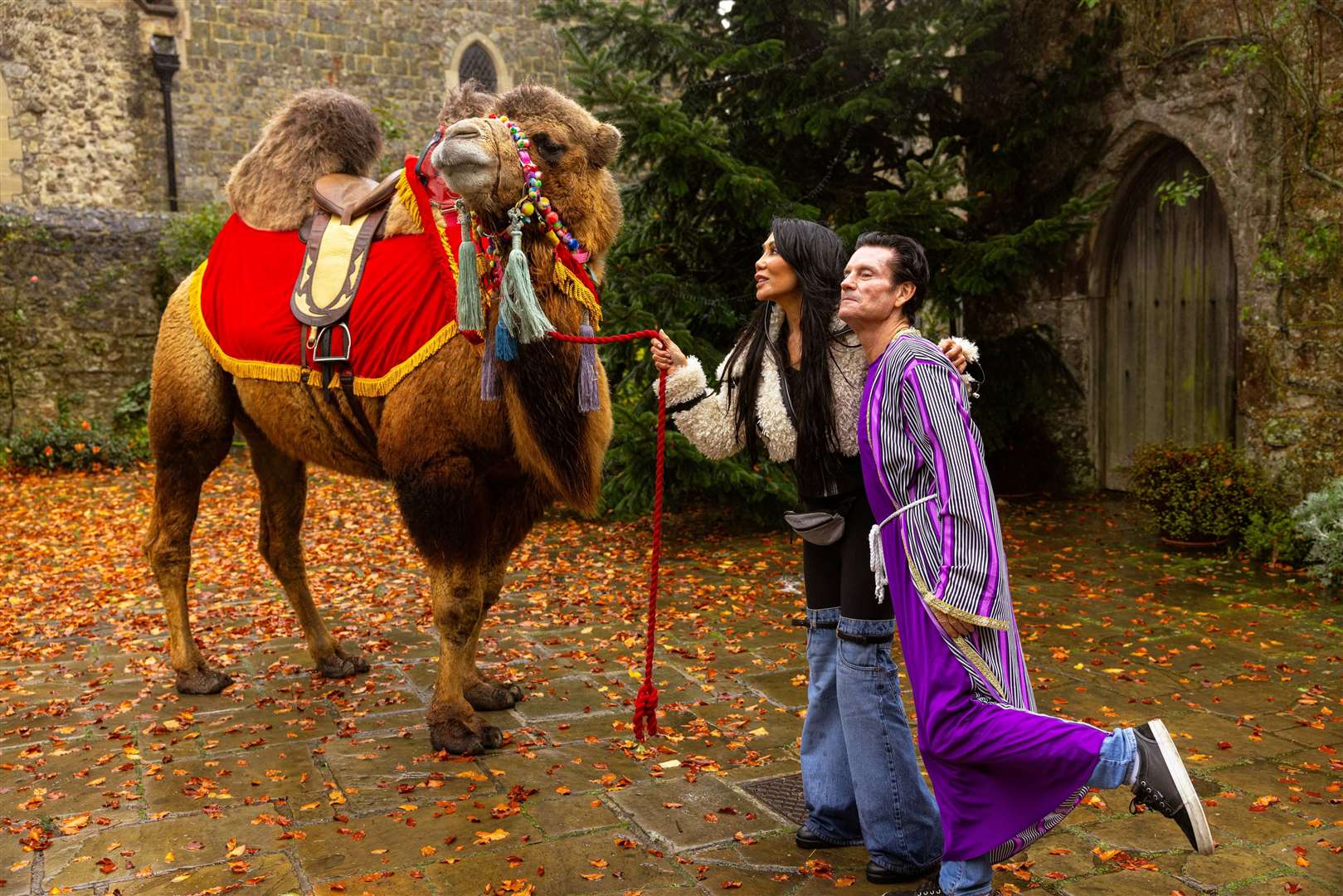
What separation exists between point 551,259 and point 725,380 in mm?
849

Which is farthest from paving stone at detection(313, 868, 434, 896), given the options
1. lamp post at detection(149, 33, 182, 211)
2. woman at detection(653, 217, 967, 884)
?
lamp post at detection(149, 33, 182, 211)

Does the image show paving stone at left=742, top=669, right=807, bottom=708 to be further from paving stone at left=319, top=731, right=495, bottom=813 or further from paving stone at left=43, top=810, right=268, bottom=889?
paving stone at left=43, top=810, right=268, bottom=889

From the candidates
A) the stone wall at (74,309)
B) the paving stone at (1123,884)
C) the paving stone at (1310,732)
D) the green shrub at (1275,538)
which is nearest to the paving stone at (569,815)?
the paving stone at (1123,884)

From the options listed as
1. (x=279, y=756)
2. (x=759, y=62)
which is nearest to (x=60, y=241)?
(x=759, y=62)

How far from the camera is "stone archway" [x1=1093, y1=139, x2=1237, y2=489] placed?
28.3 ft

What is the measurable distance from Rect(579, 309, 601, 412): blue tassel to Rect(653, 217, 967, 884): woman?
0.50 meters

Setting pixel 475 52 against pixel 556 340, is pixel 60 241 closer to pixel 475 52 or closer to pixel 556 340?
pixel 475 52

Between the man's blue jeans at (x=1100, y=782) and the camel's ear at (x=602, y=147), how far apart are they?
102 inches

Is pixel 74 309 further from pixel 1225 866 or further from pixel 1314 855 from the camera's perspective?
pixel 1314 855

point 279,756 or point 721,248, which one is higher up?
point 721,248

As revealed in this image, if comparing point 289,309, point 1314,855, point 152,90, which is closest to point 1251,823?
point 1314,855

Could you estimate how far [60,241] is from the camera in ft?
41.4

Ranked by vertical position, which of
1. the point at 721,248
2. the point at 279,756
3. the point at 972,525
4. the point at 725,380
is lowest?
the point at 279,756

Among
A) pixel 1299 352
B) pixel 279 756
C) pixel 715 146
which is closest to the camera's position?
pixel 279 756
